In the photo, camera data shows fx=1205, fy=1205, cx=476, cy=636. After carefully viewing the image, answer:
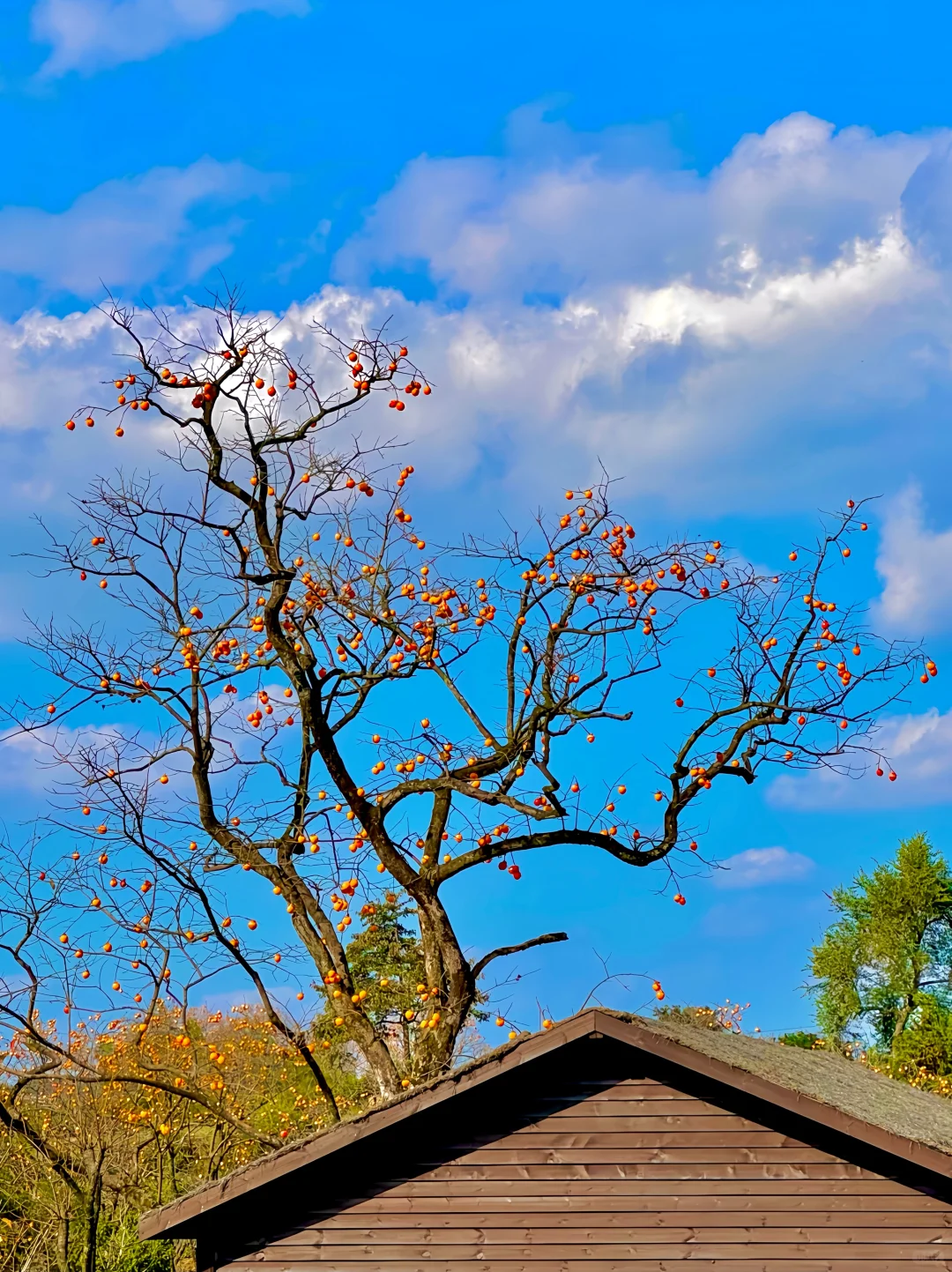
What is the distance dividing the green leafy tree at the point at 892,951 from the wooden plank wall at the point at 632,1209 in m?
32.6

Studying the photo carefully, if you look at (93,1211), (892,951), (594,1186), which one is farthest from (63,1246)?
(892,951)

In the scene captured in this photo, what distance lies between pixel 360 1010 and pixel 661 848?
12.7 feet

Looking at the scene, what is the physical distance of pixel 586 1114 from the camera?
1037 centimetres

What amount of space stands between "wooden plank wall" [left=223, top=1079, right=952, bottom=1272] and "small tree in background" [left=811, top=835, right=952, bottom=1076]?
1288 inches

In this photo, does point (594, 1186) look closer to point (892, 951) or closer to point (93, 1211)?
point (93, 1211)

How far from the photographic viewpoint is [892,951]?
136 feet

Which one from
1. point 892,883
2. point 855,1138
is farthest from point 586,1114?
point 892,883

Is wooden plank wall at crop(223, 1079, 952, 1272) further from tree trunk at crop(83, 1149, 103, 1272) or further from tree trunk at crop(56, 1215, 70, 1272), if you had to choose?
tree trunk at crop(56, 1215, 70, 1272)

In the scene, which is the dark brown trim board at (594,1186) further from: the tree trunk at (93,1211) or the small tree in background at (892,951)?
the small tree in background at (892,951)

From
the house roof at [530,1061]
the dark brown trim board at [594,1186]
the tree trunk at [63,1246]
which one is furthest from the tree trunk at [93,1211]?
the house roof at [530,1061]

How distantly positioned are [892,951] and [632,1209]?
34469 mm

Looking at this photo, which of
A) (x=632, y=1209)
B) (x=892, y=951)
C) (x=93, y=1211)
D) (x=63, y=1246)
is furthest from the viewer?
(x=892, y=951)

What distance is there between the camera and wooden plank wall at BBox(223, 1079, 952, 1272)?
10.1 metres

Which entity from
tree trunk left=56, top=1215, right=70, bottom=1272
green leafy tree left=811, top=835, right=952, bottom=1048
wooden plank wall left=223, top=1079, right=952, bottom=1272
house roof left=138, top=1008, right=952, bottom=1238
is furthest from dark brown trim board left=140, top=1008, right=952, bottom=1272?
green leafy tree left=811, top=835, right=952, bottom=1048
